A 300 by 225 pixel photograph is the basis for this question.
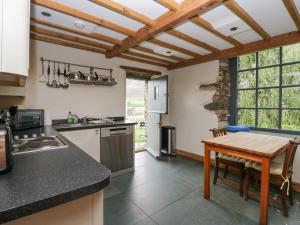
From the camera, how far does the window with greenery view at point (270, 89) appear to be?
2826 millimetres

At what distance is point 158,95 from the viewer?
416 centimetres

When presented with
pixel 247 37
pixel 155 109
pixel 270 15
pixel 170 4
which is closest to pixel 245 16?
pixel 270 15

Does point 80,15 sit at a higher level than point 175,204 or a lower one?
higher

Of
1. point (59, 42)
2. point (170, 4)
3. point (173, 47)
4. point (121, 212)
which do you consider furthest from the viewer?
point (173, 47)

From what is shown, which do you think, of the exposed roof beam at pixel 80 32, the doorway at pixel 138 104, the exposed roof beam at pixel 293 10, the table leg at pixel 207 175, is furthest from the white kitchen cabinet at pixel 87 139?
the exposed roof beam at pixel 293 10

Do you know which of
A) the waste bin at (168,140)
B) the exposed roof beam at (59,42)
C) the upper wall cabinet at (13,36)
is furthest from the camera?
the waste bin at (168,140)

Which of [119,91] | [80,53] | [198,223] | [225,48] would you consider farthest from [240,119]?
[80,53]

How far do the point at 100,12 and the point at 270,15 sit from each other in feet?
6.75

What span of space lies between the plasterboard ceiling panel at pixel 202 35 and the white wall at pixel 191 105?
526 mm

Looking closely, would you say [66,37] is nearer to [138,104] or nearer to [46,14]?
[46,14]

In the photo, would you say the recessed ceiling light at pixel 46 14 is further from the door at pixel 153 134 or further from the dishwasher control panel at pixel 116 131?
the door at pixel 153 134

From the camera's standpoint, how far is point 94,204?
0.83 m

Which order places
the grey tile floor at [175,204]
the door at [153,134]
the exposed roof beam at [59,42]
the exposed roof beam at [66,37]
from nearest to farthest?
the grey tile floor at [175,204] → the exposed roof beam at [66,37] → the exposed roof beam at [59,42] → the door at [153,134]

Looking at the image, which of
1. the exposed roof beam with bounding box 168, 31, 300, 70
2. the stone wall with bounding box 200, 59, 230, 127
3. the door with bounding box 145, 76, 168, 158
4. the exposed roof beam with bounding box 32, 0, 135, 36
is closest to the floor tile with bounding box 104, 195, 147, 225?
the door with bounding box 145, 76, 168, 158
